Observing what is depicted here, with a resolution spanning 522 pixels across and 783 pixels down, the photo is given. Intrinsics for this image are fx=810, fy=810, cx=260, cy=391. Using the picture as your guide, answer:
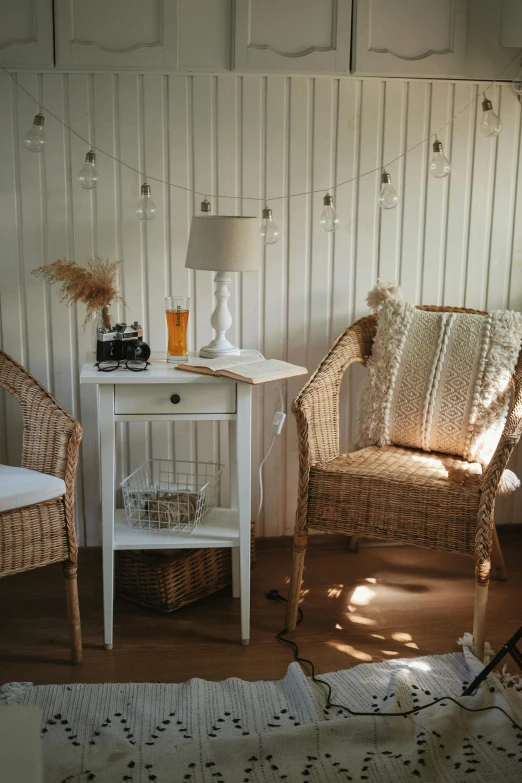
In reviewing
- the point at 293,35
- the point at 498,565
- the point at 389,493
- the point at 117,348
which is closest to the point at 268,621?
the point at 389,493

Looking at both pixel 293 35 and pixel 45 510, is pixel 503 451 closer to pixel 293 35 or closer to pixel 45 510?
pixel 45 510

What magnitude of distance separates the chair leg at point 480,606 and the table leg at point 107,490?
1010mm

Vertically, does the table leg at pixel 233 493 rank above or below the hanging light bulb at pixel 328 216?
below

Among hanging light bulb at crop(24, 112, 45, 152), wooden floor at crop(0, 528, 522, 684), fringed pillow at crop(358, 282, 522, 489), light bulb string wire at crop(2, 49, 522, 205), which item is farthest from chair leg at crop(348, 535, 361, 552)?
hanging light bulb at crop(24, 112, 45, 152)

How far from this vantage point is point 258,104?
2.68 metres

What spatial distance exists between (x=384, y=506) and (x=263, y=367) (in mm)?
520

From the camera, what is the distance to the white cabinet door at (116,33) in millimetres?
2490

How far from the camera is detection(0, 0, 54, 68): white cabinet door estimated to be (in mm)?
2461

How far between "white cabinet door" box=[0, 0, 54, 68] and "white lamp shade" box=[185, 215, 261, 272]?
0.75m

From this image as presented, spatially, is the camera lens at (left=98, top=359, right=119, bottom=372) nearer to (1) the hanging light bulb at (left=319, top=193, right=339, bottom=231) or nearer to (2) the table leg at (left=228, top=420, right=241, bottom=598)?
(2) the table leg at (left=228, top=420, right=241, bottom=598)

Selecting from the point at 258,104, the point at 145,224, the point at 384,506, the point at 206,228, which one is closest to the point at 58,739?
the point at 384,506

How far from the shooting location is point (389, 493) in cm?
225

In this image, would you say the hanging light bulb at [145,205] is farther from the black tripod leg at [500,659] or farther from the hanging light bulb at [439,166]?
the black tripod leg at [500,659]

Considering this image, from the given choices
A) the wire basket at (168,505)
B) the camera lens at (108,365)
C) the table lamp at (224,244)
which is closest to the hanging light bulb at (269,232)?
the table lamp at (224,244)
